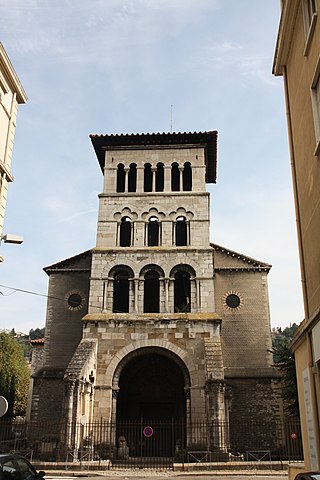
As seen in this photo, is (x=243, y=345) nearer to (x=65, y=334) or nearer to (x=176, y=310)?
(x=176, y=310)

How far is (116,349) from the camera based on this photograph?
84.4 feet

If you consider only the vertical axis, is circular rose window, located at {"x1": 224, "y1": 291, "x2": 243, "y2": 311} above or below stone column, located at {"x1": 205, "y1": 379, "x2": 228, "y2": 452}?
above

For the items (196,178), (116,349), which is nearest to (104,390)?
(116,349)

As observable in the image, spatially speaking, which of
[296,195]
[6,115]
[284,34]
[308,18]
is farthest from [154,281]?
[308,18]

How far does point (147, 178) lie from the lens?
31.0 m

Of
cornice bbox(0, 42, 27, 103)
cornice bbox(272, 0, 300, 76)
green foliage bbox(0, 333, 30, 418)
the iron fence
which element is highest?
cornice bbox(0, 42, 27, 103)

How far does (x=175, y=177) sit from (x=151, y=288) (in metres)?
6.69

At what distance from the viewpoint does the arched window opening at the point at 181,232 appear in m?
29.4

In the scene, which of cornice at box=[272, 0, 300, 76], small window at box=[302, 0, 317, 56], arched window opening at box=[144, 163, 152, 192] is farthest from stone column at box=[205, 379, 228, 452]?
small window at box=[302, 0, 317, 56]

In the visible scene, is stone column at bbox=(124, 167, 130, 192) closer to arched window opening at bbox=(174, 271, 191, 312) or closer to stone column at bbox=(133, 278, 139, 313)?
stone column at bbox=(133, 278, 139, 313)

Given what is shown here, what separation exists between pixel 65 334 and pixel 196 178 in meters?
11.6

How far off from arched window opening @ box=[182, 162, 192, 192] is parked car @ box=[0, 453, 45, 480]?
21.9 meters

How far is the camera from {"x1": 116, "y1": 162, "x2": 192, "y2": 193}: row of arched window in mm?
30531

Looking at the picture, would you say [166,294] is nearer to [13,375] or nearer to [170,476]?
[170,476]
